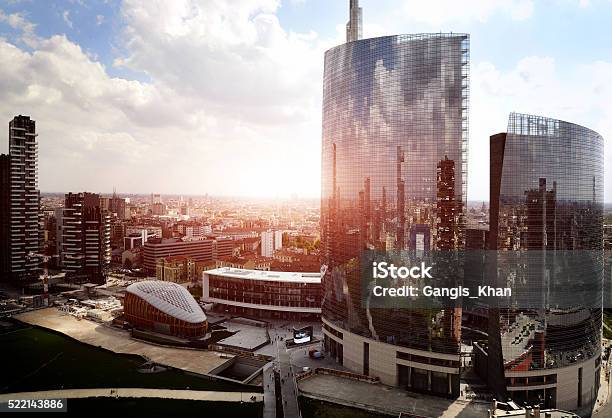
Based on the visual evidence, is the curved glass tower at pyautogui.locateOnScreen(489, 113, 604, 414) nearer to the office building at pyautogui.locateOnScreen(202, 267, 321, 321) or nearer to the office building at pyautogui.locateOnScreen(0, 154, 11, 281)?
the office building at pyautogui.locateOnScreen(202, 267, 321, 321)

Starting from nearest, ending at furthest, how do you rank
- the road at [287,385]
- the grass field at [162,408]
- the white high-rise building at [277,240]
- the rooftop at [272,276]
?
1. the road at [287,385]
2. the grass field at [162,408]
3. the rooftop at [272,276]
4. the white high-rise building at [277,240]

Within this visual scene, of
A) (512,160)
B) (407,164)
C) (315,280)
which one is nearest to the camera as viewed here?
(512,160)

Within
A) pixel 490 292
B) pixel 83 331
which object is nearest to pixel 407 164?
pixel 490 292

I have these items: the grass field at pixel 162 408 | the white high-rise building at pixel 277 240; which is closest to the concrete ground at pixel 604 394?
the grass field at pixel 162 408

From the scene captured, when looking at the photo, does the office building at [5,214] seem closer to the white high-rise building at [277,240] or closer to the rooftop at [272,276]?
the rooftop at [272,276]

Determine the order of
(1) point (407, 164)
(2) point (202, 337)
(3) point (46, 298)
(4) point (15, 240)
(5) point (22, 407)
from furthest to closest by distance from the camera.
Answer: (4) point (15, 240)
(3) point (46, 298)
(2) point (202, 337)
(1) point (407, 164)
(5) point (22, 407)

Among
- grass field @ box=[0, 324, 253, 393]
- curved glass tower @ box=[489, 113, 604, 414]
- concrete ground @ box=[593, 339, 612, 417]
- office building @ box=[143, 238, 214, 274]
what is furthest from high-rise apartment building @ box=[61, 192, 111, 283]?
concrete ground @ box=[593, 339, 612, 417]

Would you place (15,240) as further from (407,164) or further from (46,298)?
(407,164)

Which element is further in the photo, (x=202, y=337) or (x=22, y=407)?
(x=202, y=337)
